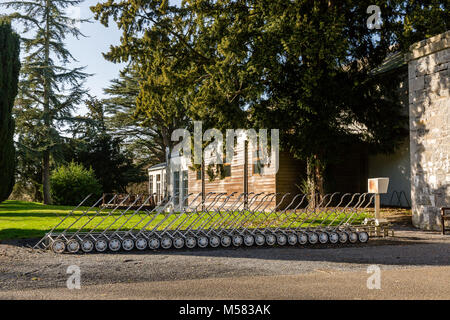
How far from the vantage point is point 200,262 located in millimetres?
7316

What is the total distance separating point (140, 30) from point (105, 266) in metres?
8.99

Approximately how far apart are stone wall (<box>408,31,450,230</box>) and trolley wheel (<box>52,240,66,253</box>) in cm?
930

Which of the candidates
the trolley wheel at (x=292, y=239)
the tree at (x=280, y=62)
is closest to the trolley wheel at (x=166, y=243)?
the trolley wheel at (x=292, y=239)

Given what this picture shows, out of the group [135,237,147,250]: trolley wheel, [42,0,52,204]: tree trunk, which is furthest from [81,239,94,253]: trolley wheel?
[42,0,52,204]: tree trunk

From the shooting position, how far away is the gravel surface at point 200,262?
6147mm

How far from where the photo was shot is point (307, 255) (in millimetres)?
8117

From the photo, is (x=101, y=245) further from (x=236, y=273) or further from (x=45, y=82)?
(x=45, y=82)

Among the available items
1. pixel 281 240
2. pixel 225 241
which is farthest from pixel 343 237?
pixel 225 241

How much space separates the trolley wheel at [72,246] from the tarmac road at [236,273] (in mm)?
327

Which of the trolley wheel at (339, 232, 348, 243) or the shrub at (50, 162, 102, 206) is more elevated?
the shrub at (50, 162, 102, 206)

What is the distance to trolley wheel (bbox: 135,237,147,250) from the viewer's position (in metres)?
8.70

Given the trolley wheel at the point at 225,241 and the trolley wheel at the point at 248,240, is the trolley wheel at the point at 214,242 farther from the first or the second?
the trolley wheel at the point at 248,240

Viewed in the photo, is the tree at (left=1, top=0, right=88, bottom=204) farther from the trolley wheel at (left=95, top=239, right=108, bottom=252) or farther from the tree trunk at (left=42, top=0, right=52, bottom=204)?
the trolley wheel at (left=95, top=239, right=108, bottom=252)
